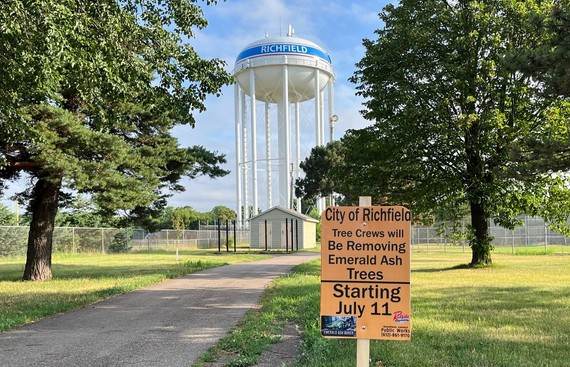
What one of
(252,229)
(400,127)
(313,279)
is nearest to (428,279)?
(313,279)

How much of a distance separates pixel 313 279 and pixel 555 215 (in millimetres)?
9403

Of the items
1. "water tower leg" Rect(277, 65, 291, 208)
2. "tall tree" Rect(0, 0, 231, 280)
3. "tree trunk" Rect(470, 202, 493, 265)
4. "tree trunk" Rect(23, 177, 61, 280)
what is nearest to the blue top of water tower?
"water tower leg" Rect(277, 65, 291, 208)

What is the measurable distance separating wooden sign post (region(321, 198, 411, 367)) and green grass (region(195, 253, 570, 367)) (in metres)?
1.31

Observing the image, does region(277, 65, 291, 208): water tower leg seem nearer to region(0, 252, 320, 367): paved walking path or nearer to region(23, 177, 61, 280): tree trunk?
region(23, 177, 61, 280): tree trunk

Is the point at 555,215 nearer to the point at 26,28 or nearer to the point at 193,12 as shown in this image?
the point at 193,12

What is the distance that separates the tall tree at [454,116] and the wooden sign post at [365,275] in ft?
43.9

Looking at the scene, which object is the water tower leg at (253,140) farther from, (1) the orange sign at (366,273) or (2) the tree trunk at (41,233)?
(1) the orange sign at (366,273)

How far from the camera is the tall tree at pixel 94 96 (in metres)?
7.16

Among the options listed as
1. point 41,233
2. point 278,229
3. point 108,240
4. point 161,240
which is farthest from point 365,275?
point 161,240

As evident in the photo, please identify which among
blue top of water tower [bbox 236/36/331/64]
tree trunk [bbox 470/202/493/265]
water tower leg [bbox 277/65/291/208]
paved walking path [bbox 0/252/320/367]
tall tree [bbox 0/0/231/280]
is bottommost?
paved walking path [bbox 0/252/320/367]

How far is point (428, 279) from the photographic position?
1481 centimetres

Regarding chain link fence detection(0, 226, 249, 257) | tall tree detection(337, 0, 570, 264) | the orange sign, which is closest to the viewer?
the orange sign

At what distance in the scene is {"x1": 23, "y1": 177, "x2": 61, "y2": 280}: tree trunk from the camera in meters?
15.7

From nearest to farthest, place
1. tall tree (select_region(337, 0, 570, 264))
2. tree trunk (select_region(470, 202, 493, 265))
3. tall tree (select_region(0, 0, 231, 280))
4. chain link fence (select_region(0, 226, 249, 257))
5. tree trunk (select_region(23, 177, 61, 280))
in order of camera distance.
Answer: tall tree (select_region(0, 0, 231, 280)), tree trunk (select_region(23, 177, 61, 280)), tall tree (select_region(337, 0, 570, 264)), tree trunk (select_region(470, 202, 493, 265)), chain link fence (select_region(0, 226, 249, 257))
